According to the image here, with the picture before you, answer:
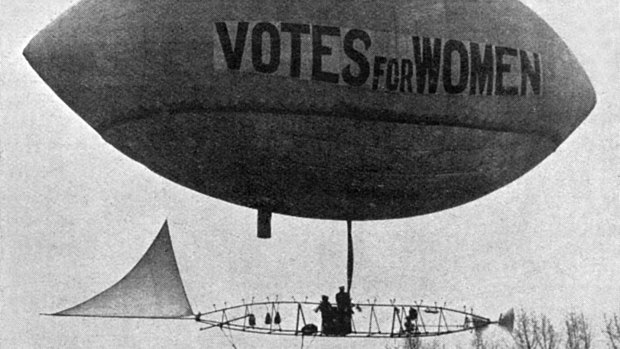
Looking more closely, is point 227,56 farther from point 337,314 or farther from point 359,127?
point 337,314

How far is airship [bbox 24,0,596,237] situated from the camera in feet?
44.5

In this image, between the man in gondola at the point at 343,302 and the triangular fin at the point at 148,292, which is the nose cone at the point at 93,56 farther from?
the triangular fin at the point at 148,292

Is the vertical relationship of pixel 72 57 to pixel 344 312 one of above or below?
above

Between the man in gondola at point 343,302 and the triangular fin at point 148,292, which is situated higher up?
the triangular fin at point 148,292

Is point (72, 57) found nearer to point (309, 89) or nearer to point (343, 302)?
point (309, 89)

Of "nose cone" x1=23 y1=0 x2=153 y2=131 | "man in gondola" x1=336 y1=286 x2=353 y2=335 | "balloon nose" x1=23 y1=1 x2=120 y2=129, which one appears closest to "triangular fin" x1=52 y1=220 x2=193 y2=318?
"man in gondola" x1=336 y1=286 x2=353 y2=335

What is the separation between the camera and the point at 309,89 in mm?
13734

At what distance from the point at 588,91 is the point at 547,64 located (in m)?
1.57

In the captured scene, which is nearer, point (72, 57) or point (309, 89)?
point (309, 89)

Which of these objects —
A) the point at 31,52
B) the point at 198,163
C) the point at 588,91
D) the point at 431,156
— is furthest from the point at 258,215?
the point at 588,91

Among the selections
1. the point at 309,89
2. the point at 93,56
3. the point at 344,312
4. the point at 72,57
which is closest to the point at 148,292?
the point at 344,312

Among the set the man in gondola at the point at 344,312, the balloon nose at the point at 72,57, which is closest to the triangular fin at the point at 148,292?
the man in gondola at the point at 344,312

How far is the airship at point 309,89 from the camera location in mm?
13562

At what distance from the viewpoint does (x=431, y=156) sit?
1495 centimetres
